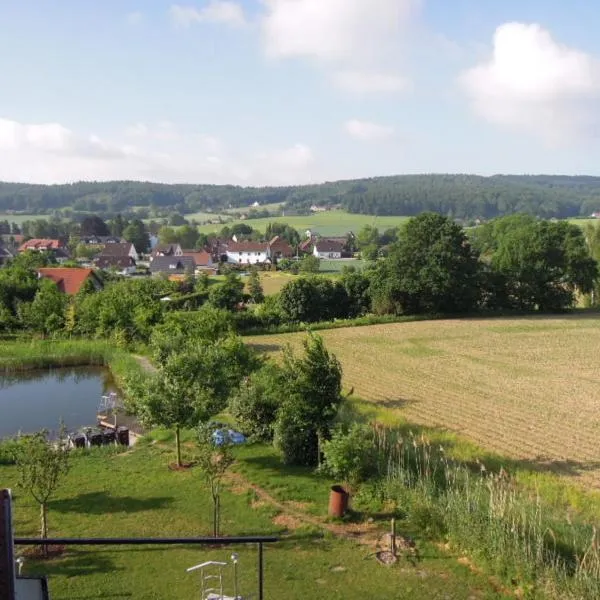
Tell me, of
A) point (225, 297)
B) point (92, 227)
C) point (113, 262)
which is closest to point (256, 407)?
point (225, 297)

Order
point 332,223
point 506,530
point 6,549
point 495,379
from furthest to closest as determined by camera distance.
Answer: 1. point 332,223
2. point 495,379
3. point 506,530
4. point 6,549

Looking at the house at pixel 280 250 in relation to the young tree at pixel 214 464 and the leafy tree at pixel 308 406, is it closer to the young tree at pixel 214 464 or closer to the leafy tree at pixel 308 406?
the leafy tree at pixel 308 406

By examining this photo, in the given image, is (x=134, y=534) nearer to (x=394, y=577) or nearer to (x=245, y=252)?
(x=394, y=577)

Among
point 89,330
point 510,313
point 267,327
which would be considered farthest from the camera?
point 510,313

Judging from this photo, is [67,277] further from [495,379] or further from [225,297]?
[495,379]

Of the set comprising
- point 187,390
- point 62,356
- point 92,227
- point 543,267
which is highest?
point 92,227

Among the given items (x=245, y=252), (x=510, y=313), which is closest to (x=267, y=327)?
(x=510, y=313)

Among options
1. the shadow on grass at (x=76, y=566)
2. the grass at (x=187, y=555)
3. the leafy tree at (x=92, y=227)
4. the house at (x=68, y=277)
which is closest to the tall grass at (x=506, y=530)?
the grass at (x=187, y=555)
